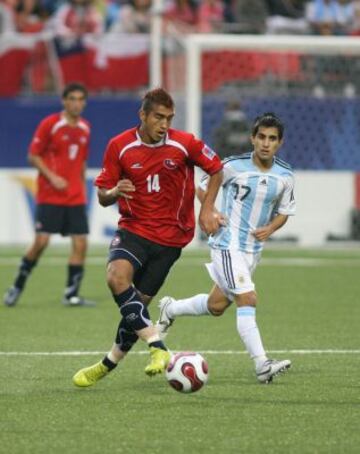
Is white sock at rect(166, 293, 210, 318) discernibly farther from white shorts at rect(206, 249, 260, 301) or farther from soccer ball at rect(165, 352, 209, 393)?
soccer ball at rect(165, 352, 209, 393)

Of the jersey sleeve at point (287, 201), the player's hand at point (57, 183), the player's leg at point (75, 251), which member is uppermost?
the jersey sleeve at point (287, 201)

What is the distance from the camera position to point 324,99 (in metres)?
21.7

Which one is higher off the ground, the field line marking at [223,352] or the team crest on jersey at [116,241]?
the team crest on jersey at [116,241]

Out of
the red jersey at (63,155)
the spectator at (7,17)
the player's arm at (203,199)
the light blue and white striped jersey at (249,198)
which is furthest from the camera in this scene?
the spectator at (7,17)

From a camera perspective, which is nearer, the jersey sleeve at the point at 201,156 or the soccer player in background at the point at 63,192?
the jersey sleeve at the point at 201,156

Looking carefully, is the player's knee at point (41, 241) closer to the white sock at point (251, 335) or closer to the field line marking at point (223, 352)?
the field line marking at point (223, 352)

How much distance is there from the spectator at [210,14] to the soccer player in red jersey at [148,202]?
15321 millimetres

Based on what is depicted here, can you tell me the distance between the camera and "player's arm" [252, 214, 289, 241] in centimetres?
→ 918

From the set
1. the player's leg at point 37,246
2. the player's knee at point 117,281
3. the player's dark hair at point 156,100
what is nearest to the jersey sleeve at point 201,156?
the player's dark hair at point 156,100

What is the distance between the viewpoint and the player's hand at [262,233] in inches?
361

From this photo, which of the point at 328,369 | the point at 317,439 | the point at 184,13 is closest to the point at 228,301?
the point at 328,369

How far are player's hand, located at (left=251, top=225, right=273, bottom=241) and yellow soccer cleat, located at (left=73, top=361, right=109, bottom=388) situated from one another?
1509mm

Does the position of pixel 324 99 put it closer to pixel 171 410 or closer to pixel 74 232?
pixel 74 232

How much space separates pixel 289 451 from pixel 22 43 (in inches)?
614
